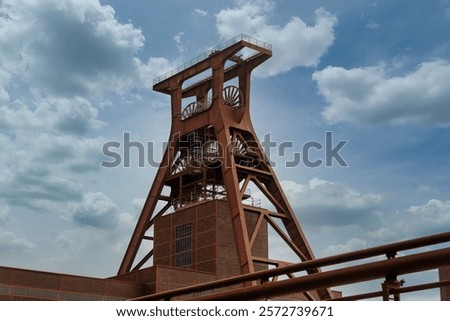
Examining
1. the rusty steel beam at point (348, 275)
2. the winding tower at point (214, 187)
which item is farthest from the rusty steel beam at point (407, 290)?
the winding tower at point (214, 187)

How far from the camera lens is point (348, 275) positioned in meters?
6.95

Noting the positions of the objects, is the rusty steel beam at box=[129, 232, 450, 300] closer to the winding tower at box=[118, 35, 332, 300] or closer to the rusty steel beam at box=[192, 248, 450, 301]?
the rusty steel beam at box=[192, 248, 450, 301]

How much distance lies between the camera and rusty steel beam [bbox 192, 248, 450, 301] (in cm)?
627

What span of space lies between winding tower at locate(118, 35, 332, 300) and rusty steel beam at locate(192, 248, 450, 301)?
35658mm

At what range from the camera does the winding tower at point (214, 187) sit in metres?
47.1

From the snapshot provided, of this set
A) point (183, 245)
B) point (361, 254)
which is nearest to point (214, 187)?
point (183, 245)

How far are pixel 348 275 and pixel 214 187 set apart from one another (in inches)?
1759

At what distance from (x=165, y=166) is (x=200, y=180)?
3.60 m

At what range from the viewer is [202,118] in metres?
50.9

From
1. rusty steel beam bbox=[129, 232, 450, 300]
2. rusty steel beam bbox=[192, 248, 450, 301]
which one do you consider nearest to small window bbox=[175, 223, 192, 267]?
rusty steel beam bbox=[129, 232, 450, 300]

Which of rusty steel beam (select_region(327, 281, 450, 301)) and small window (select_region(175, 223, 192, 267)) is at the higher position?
small window (select_region(175, 223, 192, 267))

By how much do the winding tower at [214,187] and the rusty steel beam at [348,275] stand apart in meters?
35.7
